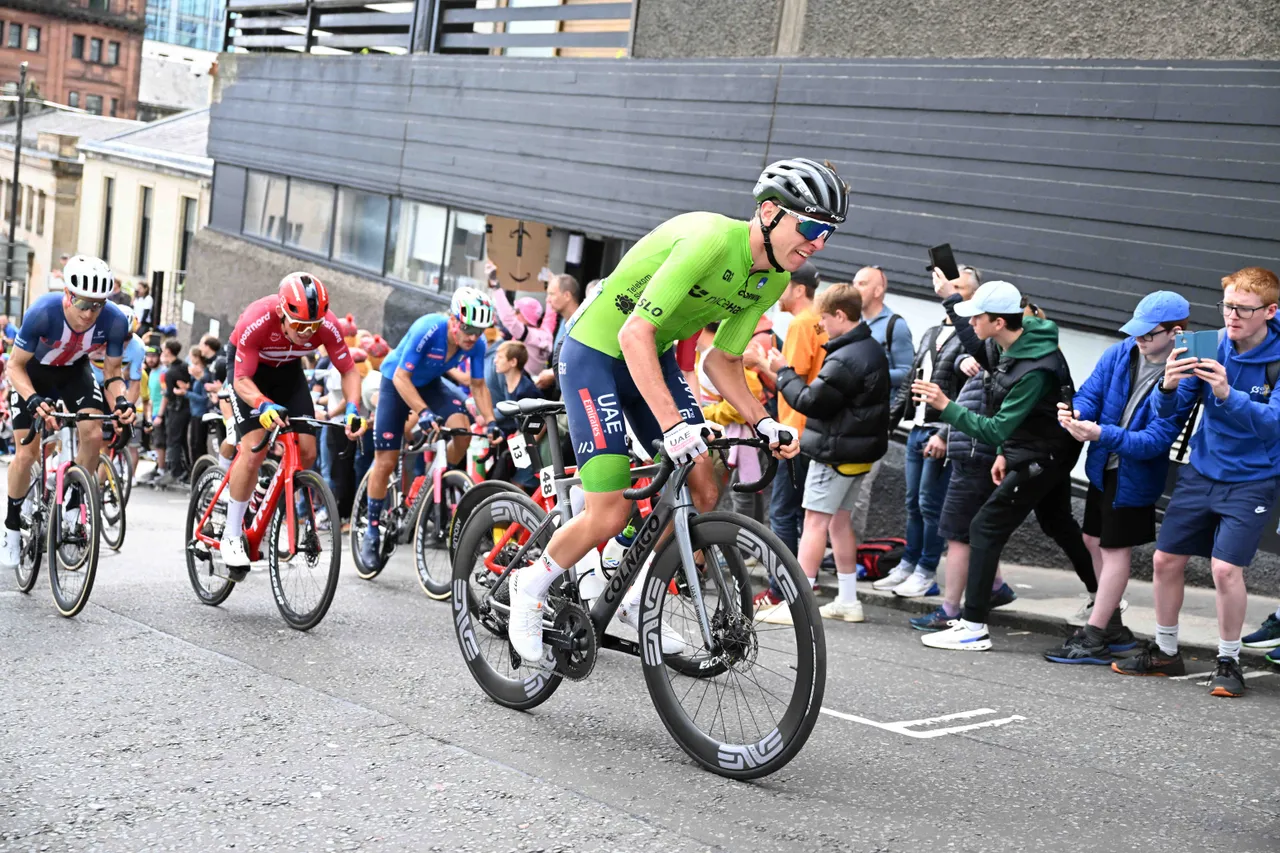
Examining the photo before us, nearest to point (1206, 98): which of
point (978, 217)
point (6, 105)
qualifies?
point (978, 217)

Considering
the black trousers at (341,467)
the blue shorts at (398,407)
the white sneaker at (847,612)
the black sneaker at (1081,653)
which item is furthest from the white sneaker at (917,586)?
the black trousers at (341,467)

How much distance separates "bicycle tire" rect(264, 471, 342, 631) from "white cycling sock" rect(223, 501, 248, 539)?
9.2 inches

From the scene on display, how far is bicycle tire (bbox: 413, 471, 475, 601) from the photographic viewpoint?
8977 millimetres

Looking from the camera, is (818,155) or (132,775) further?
(818,155)

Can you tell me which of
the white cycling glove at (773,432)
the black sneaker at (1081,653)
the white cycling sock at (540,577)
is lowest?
the black sneaker at (1081,653)

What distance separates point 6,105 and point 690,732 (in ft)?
281

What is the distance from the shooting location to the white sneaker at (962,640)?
7734mm

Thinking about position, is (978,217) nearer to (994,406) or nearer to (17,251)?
(994,406)

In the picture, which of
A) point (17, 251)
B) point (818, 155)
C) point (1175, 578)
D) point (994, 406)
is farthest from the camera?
point (17, 251)

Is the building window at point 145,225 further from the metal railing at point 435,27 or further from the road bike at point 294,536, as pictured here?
the road bike at point 294,536

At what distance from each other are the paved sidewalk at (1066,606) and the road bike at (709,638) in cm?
400

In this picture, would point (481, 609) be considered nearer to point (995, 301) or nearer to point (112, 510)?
point (995, 301)

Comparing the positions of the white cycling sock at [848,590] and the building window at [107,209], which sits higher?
the white cycling sock at [848,590]

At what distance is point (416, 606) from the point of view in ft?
28.0
